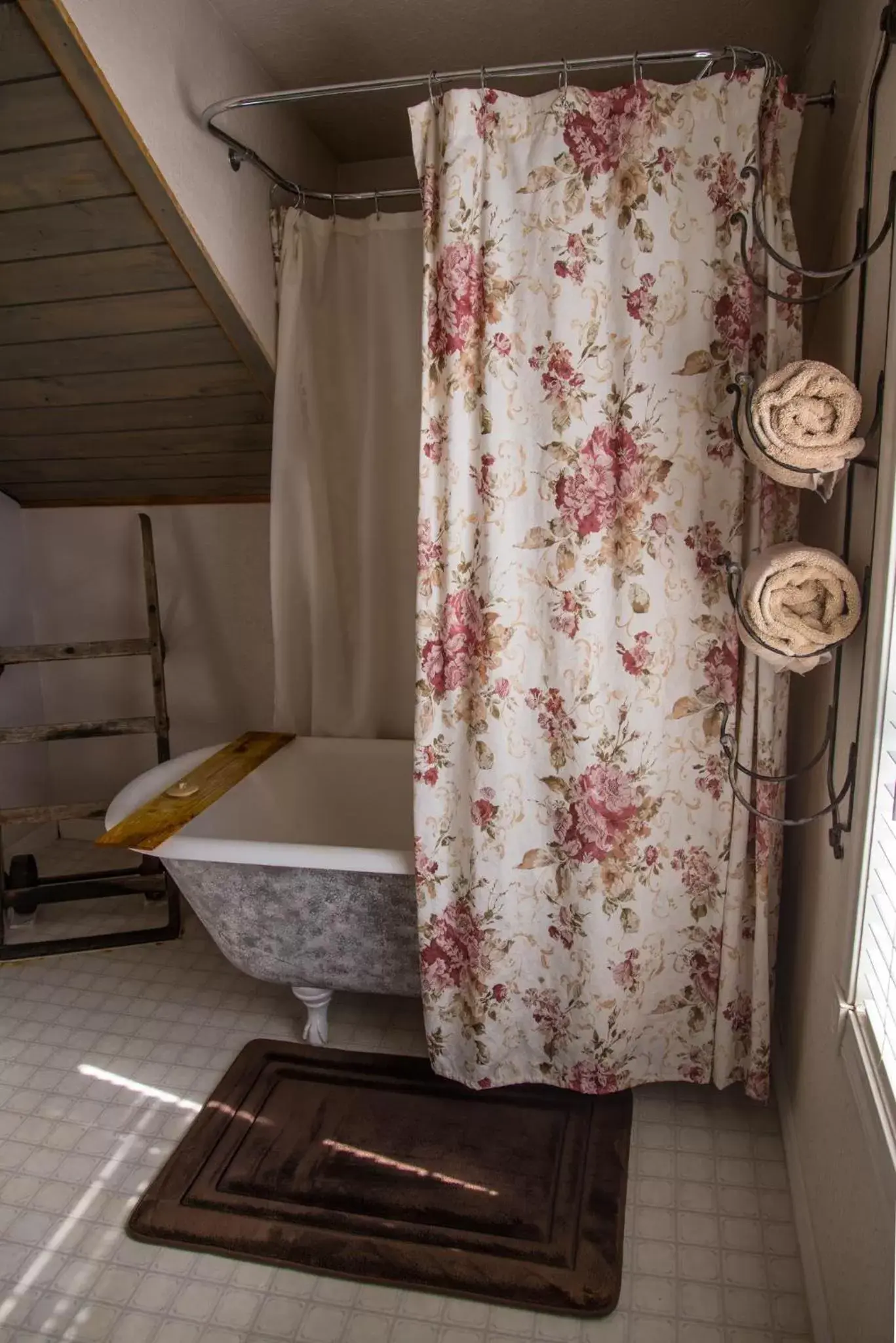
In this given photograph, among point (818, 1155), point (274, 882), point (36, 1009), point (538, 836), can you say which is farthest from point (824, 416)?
point (36, 1009)

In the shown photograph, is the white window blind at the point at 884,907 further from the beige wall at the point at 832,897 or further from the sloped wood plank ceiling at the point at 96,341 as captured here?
the sloped wood plank ceiling at the point at 96,341

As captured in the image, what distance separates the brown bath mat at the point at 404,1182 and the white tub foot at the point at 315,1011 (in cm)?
5

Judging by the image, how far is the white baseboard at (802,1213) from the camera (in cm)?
147

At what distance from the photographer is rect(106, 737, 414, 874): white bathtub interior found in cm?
240

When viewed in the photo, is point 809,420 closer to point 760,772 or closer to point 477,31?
point 760,772

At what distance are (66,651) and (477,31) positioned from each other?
75.6 inches

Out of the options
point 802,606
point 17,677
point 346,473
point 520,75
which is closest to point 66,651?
point 17,677

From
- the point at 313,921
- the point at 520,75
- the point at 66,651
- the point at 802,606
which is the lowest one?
the point at 313,921

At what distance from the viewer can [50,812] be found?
2.67 meters

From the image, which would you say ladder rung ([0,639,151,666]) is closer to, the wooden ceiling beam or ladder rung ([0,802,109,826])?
ladder rung ([0,802,109,826])

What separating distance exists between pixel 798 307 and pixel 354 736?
5.26 ft

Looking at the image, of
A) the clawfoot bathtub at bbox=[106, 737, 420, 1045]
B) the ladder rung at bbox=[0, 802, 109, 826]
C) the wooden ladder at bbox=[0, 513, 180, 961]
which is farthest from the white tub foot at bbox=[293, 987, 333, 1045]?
the ladder rung at bbox=[0, 802, 109, 826]

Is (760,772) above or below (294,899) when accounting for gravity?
above

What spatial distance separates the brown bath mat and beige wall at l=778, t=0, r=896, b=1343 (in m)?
0.38
